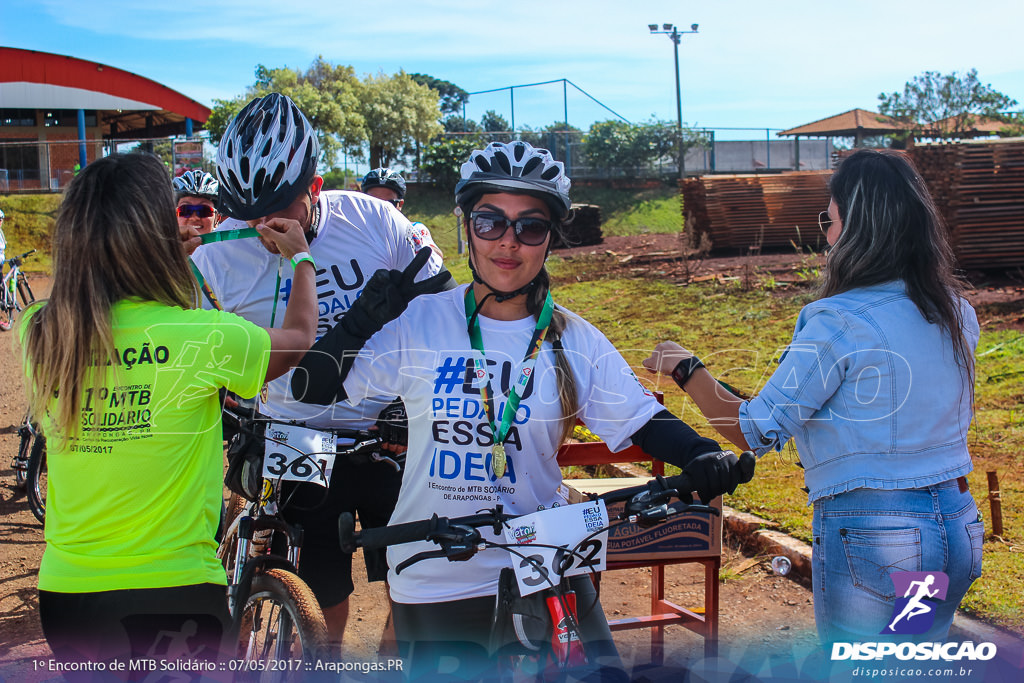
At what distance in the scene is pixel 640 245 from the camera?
2433cm

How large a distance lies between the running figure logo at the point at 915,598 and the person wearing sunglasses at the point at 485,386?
0.73 metres

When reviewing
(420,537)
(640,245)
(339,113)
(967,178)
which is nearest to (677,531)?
(420,537)

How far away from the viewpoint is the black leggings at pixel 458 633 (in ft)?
8.14

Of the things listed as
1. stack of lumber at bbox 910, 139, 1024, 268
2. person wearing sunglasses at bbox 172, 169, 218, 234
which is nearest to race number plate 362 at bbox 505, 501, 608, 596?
person wearing sunglasses at bbox 172, 169, 218, 234

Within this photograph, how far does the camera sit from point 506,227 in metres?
2.80

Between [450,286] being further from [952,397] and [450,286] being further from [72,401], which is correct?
[952,397]

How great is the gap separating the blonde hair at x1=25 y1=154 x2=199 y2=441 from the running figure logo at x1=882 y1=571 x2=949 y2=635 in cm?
237

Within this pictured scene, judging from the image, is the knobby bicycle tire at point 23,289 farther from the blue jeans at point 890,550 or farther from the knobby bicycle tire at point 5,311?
the blue jeans at point 890,550

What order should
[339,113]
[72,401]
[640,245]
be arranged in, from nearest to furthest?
[72,401] → [640,245] → [339,113]

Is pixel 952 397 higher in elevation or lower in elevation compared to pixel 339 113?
lower

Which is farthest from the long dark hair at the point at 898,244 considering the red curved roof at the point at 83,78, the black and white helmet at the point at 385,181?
the red curved roof at the point at 83,78

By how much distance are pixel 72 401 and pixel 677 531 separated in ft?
8.79

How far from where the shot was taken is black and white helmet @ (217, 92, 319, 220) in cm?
336

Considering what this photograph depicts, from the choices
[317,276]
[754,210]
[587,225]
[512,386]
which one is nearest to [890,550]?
[512,386]
